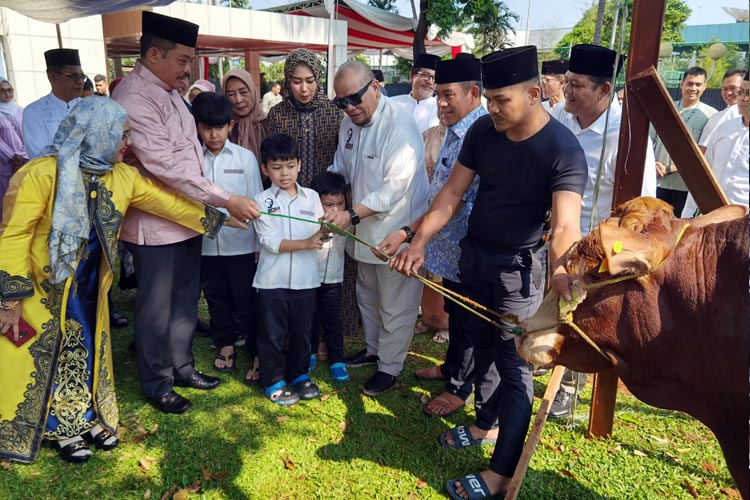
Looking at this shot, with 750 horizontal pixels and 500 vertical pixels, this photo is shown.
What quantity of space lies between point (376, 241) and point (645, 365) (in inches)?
88.2

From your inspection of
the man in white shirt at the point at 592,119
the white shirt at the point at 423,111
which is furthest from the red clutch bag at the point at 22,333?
the white shirt at the point at 423,111

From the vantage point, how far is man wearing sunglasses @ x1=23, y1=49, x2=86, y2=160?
4590 millimetres

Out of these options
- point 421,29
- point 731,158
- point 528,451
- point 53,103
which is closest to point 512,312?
point 528,451

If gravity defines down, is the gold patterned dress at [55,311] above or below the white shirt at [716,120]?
below

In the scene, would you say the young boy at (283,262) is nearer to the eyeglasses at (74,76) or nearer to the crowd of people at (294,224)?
the crowd of people at (294,224)

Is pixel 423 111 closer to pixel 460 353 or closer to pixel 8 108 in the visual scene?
pixel 460 353

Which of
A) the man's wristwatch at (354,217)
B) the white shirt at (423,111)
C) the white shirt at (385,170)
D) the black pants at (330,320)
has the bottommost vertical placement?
the black pants at (330,320)

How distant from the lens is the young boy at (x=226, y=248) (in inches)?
148

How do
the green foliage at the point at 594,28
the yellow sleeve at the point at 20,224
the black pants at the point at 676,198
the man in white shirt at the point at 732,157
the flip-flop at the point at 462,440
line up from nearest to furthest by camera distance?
the yellow sleeve at the point at 20,224 → the flip-flop at the point at 462,440 → the man in white shirt at the point at 732,157 → the black pants at the point at 676,198 → the green foliage at the point at 594,28

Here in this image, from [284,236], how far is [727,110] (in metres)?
4.67

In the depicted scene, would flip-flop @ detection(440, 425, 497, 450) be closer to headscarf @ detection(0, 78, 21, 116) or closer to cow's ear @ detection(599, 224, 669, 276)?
cow's ear @ detection(599, 224, 669, 276)

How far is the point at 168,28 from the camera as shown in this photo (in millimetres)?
3205

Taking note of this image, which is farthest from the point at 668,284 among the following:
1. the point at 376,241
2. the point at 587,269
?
the point at 376,241

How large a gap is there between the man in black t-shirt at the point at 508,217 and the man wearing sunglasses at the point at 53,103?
362cm
